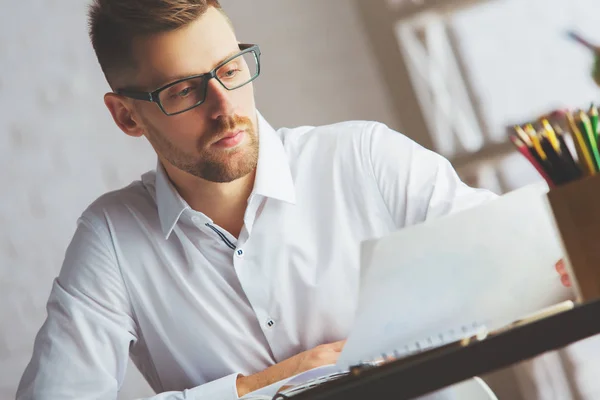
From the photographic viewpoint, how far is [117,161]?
8.73 feet

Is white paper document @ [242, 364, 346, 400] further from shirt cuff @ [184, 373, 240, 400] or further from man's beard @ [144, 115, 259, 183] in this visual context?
man's beard @ [144, 115, 259, 183]

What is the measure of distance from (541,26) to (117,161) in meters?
1.49

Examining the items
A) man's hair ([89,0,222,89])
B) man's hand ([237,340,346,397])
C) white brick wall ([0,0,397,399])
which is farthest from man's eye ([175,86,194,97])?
white brick wall ([0,0,397,399])

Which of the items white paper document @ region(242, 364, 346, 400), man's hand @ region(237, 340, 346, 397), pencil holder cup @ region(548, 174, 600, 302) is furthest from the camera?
man's hand @ region(237, 340, 346, 397)

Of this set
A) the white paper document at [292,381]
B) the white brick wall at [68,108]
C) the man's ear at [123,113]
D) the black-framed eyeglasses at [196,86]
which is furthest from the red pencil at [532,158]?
the white brick wall at [68,108]

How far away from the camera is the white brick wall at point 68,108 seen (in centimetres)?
257

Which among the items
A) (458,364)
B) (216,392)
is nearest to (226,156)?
(216,392)

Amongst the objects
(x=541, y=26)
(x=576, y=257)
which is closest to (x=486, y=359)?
(x=576, y=257)

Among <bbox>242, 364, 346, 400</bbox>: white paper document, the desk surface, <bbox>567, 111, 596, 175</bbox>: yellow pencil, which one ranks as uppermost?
<bbox>567, 111, 596, 175</bbox>: yellow pencil

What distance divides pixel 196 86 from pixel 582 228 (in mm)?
871

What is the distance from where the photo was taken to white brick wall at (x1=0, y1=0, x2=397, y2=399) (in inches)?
101

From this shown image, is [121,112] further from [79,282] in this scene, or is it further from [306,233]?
[306,233]

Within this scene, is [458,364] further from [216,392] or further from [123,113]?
[123,113]

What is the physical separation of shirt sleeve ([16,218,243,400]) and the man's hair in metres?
0.36
